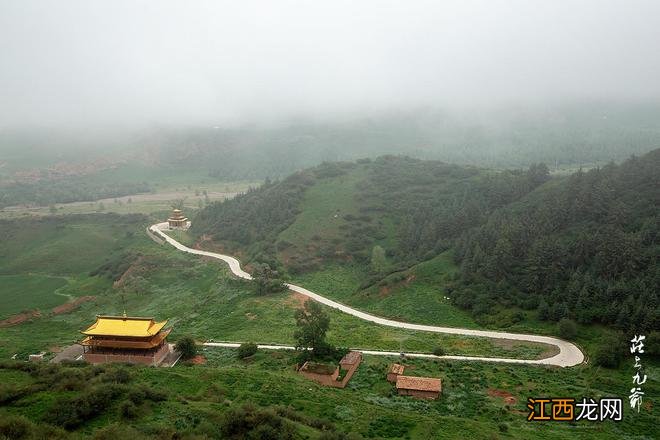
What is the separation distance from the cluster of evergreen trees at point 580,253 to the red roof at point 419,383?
23306 mm

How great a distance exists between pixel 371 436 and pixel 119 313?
60.1 metres

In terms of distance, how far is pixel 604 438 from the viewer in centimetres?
3369

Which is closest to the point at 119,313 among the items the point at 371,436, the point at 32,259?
the point at 32,259

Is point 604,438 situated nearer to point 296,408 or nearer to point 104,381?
point 296,408

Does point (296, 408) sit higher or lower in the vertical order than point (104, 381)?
lower

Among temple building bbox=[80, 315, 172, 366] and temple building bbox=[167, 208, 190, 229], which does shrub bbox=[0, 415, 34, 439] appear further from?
temple building bbox=[167, 208, 190, 229]

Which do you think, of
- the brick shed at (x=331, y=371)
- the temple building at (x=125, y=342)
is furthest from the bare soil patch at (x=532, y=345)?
the temple building at (x=125, y=342)

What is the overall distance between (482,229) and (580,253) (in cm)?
2064

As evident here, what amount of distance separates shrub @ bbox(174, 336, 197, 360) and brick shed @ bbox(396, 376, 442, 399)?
72.2 ft

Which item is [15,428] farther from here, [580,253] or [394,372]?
[580,253]

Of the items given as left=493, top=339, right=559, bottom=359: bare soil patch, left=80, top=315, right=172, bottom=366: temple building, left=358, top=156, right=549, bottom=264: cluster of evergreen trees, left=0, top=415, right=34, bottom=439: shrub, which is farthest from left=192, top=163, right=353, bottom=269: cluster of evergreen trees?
left=0, top=415, right=34, bottom=439: shrub

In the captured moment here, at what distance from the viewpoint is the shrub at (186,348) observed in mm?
49844

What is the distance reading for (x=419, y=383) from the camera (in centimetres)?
4053

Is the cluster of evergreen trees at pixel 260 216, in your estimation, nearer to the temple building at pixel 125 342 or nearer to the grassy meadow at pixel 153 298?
the grassy meadow at pixel 153 298
